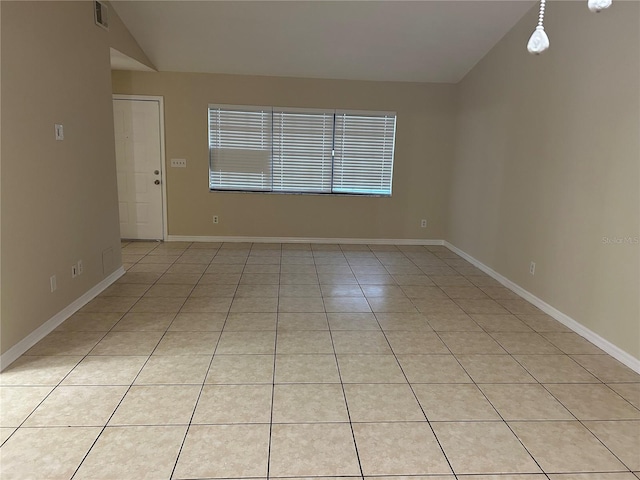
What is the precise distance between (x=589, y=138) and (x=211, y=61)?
4327 millimetres

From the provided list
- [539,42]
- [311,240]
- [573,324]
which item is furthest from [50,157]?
[573,324]

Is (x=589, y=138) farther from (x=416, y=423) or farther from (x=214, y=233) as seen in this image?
(x=214, y=233)

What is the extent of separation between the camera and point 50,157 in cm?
290

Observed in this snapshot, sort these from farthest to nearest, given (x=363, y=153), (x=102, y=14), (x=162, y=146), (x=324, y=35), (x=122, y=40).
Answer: (x=363, y=153), (x=162, y=146), (x=324, y=35), (x=122, y=40), (x=102, y=14)

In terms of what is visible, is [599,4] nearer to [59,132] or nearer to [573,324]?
[573,324]

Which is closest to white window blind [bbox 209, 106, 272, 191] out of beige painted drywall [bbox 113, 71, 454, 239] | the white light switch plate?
beige painted drywall [bbox 113, 71, 454, 239]

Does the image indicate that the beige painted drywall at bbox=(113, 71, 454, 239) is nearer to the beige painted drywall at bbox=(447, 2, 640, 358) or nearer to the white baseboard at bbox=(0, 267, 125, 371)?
the beige painted drywall at bbox=(447, 2, 640, 358)

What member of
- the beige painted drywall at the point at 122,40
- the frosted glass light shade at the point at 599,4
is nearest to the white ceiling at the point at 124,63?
the beige painted drywall at the point at 122,40

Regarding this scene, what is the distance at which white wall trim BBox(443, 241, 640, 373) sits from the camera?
269 cm

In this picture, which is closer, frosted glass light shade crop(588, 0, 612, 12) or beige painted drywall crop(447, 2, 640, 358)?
frosted glass light shade crop(588, 0, 612, 12)

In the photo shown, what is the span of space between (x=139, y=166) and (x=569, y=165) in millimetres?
5146

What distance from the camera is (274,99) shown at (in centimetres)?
571

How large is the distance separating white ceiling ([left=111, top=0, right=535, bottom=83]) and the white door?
68cm

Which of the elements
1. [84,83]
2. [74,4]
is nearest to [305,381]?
[84,83]
